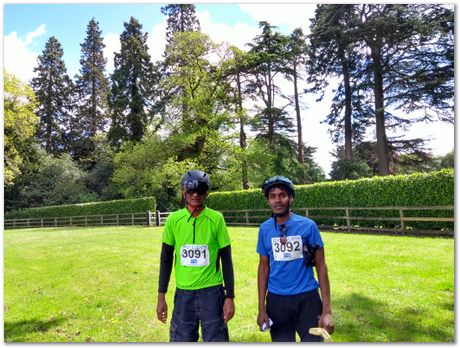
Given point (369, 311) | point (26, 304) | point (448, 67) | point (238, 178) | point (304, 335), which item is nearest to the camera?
point (304, 335)

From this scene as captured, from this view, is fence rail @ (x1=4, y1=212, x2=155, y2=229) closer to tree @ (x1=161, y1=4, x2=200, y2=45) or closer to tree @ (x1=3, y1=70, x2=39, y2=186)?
tree @ (x1=3, y1=70, x2=39, y2=186)

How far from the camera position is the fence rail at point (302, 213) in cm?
951

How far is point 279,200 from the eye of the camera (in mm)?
2365

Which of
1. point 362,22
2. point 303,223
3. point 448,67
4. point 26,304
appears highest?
point 362,22

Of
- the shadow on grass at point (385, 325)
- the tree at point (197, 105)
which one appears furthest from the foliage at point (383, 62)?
the shadow on grass at point (385, 325)

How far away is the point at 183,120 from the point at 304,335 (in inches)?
728

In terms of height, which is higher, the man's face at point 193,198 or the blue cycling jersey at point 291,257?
the man's face at point 193,198

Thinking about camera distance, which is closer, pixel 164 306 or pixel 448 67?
pixel 164 306

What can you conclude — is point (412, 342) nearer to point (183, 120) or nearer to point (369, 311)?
point (369, 311)

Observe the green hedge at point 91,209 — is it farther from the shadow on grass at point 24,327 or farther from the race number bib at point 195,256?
the race number bib at point 195,256

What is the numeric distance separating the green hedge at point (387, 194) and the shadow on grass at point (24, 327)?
856 centimetres

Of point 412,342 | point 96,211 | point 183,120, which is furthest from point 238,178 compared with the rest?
point 412,342

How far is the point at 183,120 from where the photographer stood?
65.8 ft

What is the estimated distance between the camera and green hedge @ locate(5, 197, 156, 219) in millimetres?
20672
